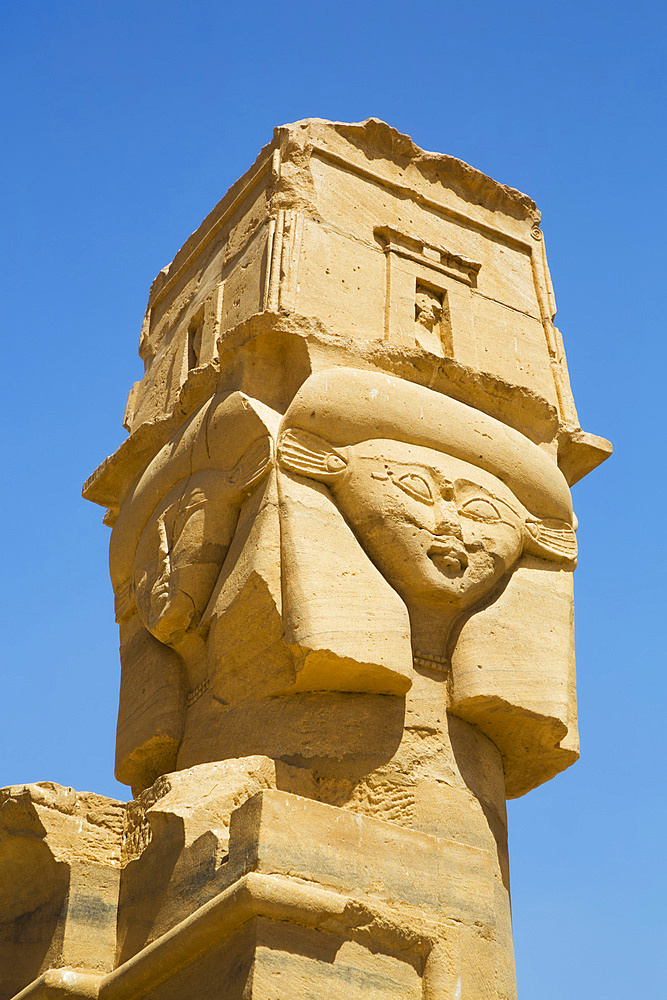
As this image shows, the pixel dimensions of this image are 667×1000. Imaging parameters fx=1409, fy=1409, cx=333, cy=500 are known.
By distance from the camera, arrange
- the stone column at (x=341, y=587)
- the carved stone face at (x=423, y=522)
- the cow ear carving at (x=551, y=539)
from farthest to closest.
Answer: the cow ear carving at (x=551, y=539) < the carved stone face at (x=423, y=522) < the stone column at (x=341, y=587)

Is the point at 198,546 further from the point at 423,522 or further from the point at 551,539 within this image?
the point at 551,539

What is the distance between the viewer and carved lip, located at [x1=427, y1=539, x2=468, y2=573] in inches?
240

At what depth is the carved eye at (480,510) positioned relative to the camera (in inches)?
247

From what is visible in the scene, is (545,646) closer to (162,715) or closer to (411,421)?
(411,421)

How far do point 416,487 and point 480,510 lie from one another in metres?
0.34

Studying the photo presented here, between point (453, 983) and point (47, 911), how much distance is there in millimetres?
1666

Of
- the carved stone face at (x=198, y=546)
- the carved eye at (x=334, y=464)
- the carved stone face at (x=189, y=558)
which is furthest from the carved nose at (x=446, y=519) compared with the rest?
the carved stone face at (x=189, y=558)

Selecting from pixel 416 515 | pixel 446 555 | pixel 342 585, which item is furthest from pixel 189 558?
pixel 446 555

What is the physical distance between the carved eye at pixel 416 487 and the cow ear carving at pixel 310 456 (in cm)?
27

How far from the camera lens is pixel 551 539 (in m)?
6.65

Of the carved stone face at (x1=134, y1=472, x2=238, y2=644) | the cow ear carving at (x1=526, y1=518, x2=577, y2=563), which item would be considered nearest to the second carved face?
the cow ear carving at (x1=526, y1=518, x2=577, y2=563)

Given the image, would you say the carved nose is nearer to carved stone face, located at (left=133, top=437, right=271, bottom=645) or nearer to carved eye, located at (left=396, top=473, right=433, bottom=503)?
carved eye, located at (left=396, top=473, right=433, bottom=503)

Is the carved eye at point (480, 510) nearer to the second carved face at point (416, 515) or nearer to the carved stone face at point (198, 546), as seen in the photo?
the second carved face at point (416, 515)

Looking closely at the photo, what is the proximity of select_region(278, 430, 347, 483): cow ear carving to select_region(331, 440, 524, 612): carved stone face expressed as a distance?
1.8 inches
